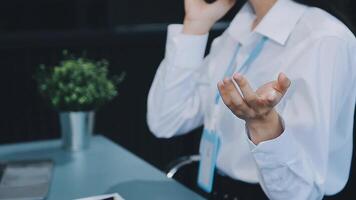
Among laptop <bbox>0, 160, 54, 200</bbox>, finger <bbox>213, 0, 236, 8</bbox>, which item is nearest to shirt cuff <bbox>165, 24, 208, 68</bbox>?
finger <bbox>213, 0, 236, 8</bbox>

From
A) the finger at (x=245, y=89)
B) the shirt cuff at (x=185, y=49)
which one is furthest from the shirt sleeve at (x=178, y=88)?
the finger at (x=245, y=89)

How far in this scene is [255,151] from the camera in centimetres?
122

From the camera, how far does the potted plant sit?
5.94ft

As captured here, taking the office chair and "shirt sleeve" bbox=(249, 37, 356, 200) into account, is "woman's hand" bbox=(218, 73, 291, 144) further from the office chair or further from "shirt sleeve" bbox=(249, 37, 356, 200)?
the office chair

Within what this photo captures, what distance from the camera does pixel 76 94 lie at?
5.92 feet

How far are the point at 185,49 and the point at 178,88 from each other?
0.46 ft

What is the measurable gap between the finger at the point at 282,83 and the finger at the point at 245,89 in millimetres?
48

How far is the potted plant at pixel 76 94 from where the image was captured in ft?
5.94

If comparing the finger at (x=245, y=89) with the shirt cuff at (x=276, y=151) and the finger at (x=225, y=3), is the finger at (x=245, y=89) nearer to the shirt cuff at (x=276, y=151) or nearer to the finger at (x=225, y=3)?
the shirt cuff at (x=276, y=151)

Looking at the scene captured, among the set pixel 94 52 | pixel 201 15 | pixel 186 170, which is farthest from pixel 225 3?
pixel 94 52

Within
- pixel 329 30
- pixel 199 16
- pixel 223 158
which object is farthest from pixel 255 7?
pixel 223 158

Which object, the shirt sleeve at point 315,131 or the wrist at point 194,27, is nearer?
the shirt sleeve at point 315,131

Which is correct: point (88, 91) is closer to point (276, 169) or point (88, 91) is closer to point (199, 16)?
point (199, 16)

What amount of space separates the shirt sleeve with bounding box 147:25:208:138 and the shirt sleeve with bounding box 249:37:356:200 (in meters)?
0.43
